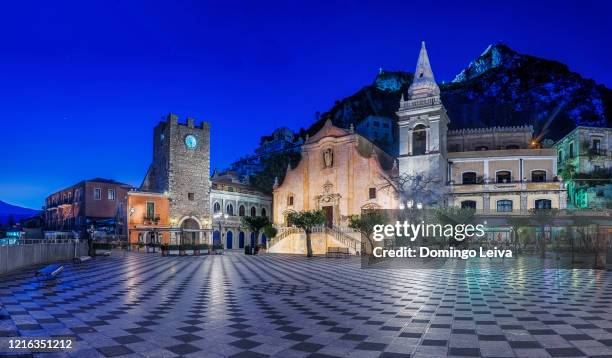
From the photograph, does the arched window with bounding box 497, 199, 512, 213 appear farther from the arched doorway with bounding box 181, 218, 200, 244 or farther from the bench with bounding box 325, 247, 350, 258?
the arched doorway with bounding box 181, 218, 200, 244

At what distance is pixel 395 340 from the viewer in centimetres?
693

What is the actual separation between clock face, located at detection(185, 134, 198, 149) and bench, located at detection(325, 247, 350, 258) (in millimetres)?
25507

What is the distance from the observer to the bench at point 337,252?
34.9m

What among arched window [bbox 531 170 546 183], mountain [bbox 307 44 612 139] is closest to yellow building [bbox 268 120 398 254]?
arched window [bbox 531 170 546 183]

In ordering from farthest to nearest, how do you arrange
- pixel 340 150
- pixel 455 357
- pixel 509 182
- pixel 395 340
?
pixel 340 150
pixel 509 182
pixel 395 340
pixel 455 357

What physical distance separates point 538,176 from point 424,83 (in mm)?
14427

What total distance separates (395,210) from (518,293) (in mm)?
28038

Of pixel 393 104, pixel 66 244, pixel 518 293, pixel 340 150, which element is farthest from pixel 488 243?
pixel 393 104

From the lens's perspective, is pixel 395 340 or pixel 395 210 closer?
pixel 395 340

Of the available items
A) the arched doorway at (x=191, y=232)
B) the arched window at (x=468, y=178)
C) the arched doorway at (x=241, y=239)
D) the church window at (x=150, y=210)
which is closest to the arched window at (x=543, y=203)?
the arched window at (x=468, y=178)

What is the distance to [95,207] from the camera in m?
57.5

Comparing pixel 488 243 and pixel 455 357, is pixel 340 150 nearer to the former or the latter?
pixel 488 243

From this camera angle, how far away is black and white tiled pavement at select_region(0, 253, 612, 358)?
6402mm

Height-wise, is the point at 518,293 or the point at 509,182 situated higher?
the point at 509,182
